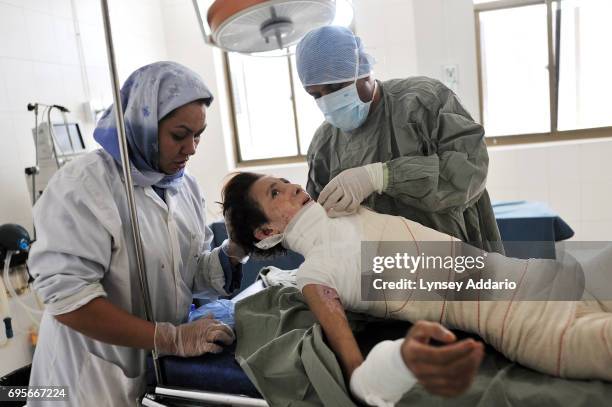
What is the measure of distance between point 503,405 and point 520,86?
10.7 ft

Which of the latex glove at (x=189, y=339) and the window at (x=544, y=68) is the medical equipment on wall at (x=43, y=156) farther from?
the window at (x=544, y=68)

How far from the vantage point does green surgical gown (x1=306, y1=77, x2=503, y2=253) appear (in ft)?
3.96

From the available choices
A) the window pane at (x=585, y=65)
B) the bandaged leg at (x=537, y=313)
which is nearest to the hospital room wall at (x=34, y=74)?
the bandaged leg at (x=537, y=313)

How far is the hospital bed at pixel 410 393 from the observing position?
0.75m

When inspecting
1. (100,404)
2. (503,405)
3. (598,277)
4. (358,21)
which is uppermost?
(358,21)

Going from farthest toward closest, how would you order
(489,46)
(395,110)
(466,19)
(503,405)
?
(489,46)
(466,19)
(395,110)
(503,405)

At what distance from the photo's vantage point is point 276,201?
125 centimetres

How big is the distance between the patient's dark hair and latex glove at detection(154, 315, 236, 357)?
0.28 meters

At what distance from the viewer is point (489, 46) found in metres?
3.41

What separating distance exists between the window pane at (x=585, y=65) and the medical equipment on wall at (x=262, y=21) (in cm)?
267

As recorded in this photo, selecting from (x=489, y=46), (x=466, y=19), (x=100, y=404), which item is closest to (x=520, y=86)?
(x=489, y=46)

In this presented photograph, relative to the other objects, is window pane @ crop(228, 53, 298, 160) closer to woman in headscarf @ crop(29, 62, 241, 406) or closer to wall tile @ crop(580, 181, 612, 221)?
wall tile @ crop(580, 181, 612, 221)

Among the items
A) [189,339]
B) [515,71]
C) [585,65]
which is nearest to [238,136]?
[515,71]

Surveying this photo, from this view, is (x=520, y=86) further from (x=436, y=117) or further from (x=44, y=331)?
(x=44, y=331)
